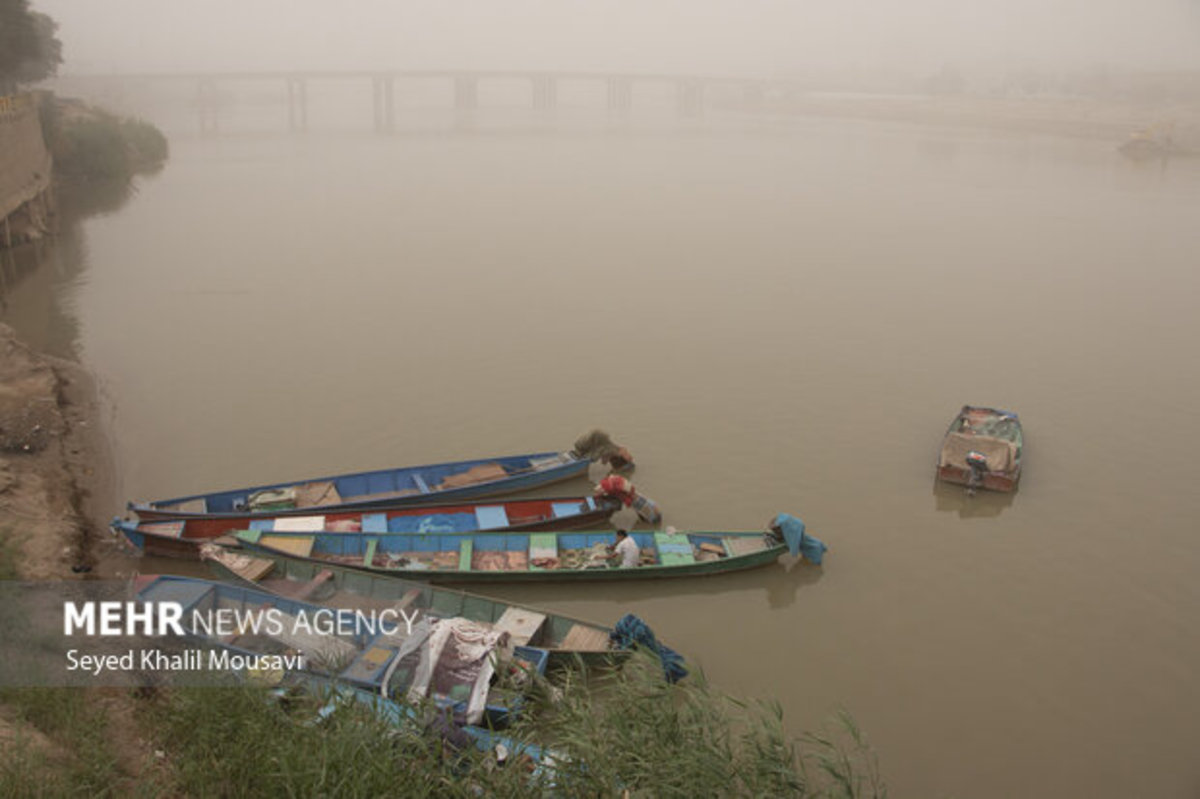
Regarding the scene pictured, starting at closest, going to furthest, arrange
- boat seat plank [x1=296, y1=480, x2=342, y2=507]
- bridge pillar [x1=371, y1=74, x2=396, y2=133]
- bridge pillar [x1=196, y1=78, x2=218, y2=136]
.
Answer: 1. boat seat plank [x1=296, y1=480, x2=342, y2=507]
2. bridge pillar [x1=196, y1=78, x2=218, y2=136]
3. bridge pillar [x1=371, y1=74, x2=396, y2=133]

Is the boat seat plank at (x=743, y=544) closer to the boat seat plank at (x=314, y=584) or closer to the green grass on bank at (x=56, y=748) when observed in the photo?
the boat seat plank at (x=314, y=584)

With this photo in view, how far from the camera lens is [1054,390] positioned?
19.8m

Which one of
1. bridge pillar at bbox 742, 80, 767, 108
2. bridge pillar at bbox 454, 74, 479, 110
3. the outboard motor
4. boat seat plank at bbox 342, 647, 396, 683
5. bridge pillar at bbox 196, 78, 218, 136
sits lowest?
boat seat plank at bbox 342, 647, 396, 683

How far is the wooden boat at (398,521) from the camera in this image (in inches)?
480

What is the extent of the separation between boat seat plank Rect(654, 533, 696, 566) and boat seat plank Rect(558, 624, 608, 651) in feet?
6.93

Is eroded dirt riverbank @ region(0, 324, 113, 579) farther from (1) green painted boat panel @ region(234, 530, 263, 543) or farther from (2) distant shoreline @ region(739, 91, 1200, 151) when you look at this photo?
(2) distant shoreline @ region(739, 91, 1200, 151)

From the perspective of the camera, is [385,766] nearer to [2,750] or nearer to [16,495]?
[2,750]

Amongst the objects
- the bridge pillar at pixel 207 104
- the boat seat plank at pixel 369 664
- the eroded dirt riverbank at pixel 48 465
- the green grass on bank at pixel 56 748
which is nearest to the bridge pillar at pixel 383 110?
the bridge pillar at pixel 207 104

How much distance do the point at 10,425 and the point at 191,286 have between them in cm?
1261

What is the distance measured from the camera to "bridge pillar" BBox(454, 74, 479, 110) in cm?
11211

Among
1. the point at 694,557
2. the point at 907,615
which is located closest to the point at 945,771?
the point at 907,615

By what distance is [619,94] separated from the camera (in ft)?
404

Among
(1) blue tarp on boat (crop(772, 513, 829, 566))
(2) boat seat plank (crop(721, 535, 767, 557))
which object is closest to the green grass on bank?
(2) boat seat plank (crop(721, 535, 767, 557))

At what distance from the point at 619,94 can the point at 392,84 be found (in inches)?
1312
